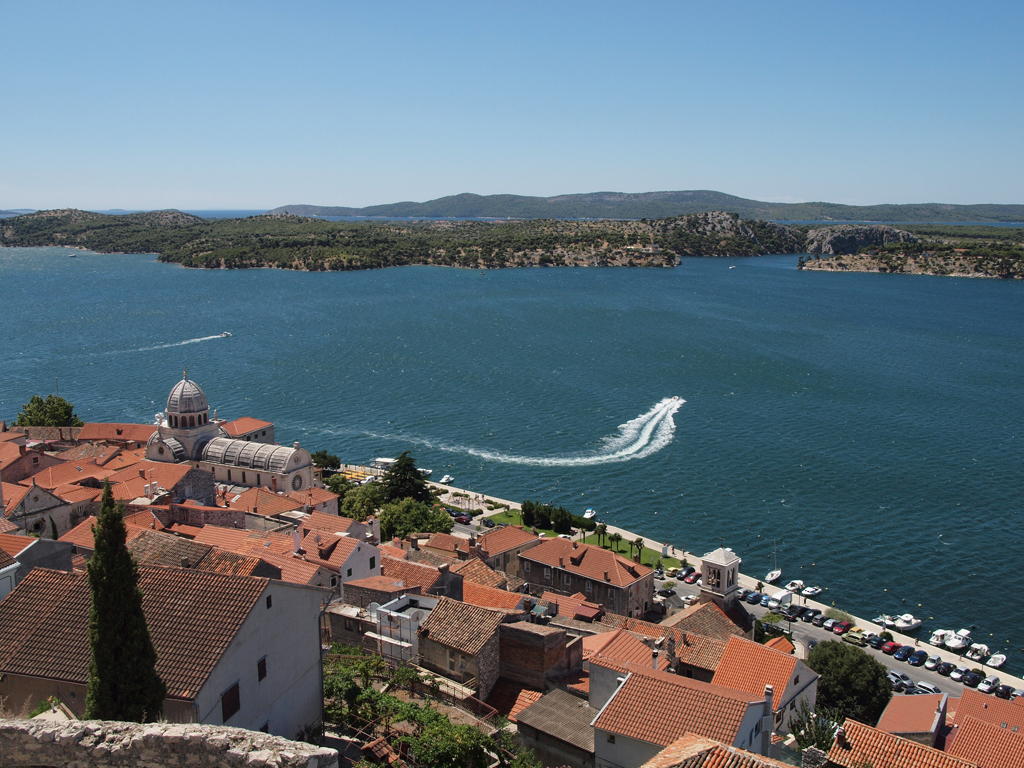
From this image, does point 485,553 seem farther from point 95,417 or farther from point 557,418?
point 95,417

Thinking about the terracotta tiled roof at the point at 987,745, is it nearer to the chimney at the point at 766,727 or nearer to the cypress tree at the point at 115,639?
the chimney at the point at 766,727

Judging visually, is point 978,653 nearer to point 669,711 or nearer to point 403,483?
point 669,711

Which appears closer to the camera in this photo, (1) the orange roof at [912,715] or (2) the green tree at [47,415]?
(1) the orange roof at [912,715]

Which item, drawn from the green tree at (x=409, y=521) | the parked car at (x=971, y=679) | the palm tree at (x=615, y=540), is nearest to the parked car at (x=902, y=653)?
the parked car at (x=971, y=679)

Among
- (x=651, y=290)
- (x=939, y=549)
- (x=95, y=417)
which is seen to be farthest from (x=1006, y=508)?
(x=651, y=290)

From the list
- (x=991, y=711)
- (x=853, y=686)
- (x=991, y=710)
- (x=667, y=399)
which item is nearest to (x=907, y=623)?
(x=853, y=686)

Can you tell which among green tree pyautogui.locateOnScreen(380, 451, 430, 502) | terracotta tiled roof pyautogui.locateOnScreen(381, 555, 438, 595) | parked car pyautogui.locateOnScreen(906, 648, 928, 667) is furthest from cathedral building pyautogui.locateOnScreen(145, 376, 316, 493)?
parked car pyautogui.locateOnScreen(906, 648, 928, 667)
